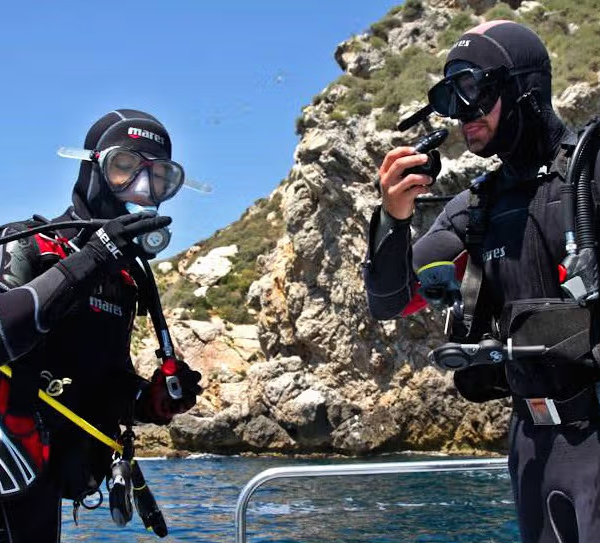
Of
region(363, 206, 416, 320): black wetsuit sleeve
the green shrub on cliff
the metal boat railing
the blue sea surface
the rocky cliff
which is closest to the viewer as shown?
region(363, 206, 416, 320): black wetsuit sleeve

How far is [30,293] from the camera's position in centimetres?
202

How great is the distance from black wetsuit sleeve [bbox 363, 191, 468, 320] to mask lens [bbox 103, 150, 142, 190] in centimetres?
96

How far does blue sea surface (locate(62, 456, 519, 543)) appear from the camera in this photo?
19.2 feet

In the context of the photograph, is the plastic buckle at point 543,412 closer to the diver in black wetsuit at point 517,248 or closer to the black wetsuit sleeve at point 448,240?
the diver in black wetsuit at point 517,248

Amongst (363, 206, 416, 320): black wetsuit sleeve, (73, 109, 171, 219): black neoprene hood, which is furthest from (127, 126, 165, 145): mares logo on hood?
(363, 206, 416, 320): black wetsuit sleeve

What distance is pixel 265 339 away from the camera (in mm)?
29422

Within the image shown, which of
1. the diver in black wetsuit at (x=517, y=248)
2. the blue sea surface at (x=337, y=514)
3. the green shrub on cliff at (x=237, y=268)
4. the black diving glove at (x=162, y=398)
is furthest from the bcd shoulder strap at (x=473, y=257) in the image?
the green shrub on cliff at (x=237, y=268)

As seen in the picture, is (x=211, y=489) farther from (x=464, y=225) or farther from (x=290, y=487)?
(x=464, y=225)

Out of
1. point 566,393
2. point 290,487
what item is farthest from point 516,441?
point 290,487

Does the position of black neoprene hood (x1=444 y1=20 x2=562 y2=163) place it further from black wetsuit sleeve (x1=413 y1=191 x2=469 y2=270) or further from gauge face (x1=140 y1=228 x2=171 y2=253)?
gauge face (x1=140 y1=228 x2=171 y2=253)

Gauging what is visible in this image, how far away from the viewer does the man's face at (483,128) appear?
1930 millimetres

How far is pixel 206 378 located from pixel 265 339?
3168 mm

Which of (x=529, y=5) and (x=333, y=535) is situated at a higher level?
(x=529, y=5)

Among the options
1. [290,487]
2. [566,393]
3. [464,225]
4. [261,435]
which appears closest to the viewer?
[566,393]
